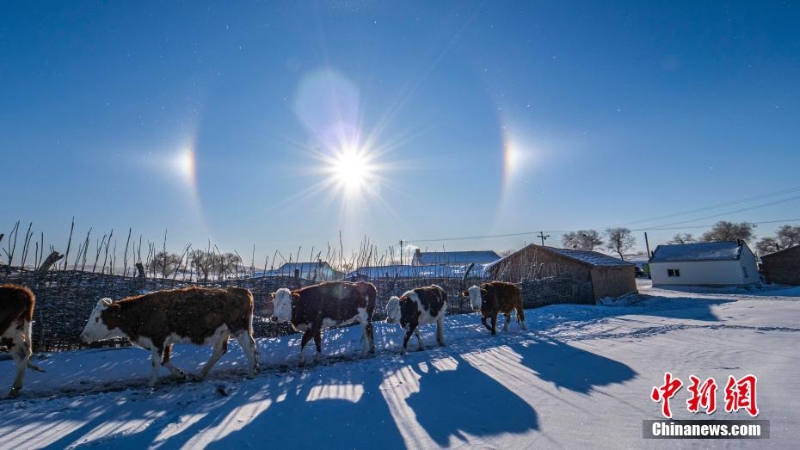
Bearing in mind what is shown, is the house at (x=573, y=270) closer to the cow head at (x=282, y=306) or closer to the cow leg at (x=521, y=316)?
the cow leg at (x=521, y=316)

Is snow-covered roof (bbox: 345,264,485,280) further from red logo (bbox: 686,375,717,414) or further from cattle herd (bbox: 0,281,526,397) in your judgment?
red logo (bbox: 686,375,717,414)

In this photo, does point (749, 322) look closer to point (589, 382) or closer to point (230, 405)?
point (589, 382)

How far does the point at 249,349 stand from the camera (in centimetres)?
671

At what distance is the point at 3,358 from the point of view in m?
7.23

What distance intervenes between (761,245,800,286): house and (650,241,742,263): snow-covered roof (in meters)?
4.48

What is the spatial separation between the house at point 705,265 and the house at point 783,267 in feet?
3.27

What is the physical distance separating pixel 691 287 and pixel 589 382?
41.0 meters

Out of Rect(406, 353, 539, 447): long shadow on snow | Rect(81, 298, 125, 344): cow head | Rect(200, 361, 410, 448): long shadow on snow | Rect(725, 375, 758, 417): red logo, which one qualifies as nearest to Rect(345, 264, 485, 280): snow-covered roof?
Rect(200, 361, 410, 448): long shadow on snow

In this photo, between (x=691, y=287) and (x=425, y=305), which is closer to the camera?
(x=425, y=305)

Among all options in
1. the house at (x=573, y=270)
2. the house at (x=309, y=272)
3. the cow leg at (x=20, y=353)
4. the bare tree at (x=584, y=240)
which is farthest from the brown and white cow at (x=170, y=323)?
the bare tree at (x=584, y=240)

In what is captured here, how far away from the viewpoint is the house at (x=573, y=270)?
2358 cm

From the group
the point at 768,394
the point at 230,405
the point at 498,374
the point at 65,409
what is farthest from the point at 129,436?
the point at 768,394

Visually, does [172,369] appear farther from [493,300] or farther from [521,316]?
[521,316]

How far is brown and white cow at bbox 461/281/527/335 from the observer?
11289 millimetres
